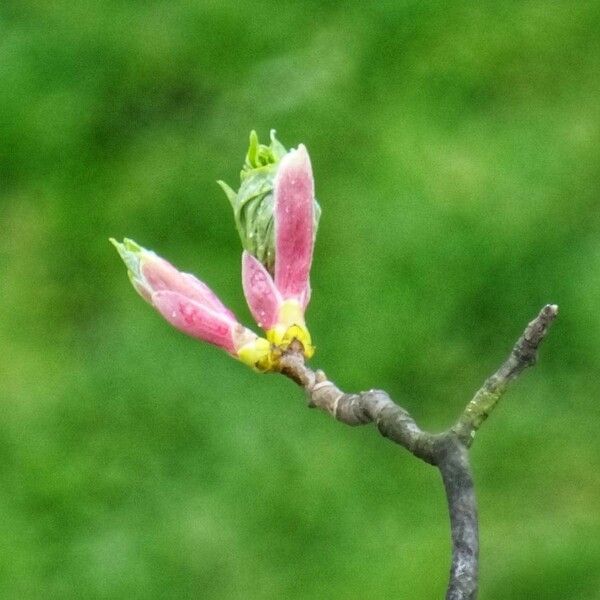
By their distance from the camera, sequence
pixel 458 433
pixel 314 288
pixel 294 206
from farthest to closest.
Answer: pixel 314 288, pixel 294 206, pixel 458 433

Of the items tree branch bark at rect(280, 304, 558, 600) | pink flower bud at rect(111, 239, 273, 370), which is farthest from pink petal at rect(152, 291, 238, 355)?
tree branch bark at rect(280, 304, 558, 600)

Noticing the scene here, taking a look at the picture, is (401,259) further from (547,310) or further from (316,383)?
(547,310)

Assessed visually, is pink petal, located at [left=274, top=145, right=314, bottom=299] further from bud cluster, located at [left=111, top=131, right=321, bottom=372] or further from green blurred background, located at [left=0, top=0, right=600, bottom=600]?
green blurred background, located at [left=0, top=0, right=600, bottom=600]

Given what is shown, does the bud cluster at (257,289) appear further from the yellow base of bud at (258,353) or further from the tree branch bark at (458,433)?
the tree branch bark at (458,433)

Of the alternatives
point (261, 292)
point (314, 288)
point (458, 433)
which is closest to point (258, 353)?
point (261, 292)

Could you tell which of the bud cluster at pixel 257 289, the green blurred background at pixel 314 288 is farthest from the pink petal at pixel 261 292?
the green blurred background at pixel 314 288

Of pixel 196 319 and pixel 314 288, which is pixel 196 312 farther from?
pixel 314 288

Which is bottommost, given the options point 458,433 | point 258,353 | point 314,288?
point 458,433
